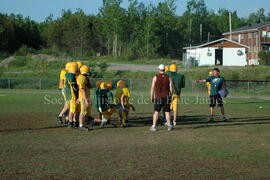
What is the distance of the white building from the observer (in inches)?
2579

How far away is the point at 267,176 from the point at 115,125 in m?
7.93

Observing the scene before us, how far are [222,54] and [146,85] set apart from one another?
2961 centimetres

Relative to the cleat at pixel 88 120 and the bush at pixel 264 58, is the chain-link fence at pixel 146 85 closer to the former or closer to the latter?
the cleat at pixel 88 120

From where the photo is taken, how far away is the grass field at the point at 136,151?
319 inches

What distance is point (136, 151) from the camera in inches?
404

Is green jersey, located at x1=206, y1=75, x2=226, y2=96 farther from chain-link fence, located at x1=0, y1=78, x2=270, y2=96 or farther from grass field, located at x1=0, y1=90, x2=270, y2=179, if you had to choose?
chain-link fence, located at x1=0, y1=78, x2=270, y2=96

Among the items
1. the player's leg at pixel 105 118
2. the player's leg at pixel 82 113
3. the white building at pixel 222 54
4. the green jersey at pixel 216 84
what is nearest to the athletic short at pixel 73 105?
the player's leg at pixel 82 113

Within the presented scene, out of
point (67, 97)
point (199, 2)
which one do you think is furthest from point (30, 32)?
point (67, 97)

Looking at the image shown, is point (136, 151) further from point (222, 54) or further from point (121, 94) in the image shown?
point (222, 54)

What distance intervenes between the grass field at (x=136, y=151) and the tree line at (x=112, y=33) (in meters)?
64.8

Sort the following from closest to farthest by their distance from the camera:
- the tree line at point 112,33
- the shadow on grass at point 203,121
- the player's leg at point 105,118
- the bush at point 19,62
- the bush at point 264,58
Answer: the player's leg at point 105,118
the shadow on grass at point 203,121
the bush at point 19,62
the bush at point 264,58
the tree line at point 112,33

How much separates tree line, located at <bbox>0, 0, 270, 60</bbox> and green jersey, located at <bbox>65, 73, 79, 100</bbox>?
209 feet

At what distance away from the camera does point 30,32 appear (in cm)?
→ 9419

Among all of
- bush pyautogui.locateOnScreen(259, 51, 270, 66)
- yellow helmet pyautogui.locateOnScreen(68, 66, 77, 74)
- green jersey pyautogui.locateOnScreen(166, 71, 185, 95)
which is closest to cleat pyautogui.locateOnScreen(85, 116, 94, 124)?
yellow helmet pyautogui.locateOnScreen(68, 66, 77, 74)
